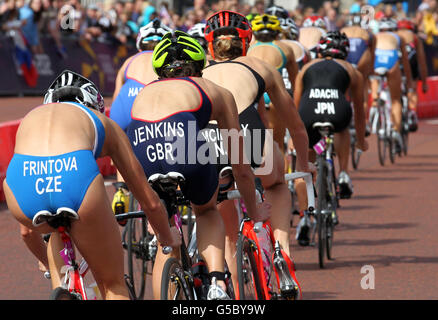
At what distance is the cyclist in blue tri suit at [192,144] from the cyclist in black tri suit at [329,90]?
441 cm

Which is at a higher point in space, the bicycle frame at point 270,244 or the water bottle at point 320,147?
the water bottle at point 320,147

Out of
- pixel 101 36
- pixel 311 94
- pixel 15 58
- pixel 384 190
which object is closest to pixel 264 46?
pixel 311 94

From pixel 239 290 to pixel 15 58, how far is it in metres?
17.2

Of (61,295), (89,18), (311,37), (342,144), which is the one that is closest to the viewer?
(61,295)

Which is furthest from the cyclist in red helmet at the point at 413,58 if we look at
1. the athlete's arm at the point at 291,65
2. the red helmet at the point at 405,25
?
the athlete's arm at the point at 291,65

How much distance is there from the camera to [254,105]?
746 centimetres

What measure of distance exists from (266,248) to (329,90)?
12.8 feet

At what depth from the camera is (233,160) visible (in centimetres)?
596

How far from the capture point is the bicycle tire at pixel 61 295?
16.0 ft

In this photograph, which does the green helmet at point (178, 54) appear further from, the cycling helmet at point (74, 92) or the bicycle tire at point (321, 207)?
the bicycle tire at point (321, 207)

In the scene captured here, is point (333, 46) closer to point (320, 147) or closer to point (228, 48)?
point (320, 147)

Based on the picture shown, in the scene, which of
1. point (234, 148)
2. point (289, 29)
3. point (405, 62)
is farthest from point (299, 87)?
point (405, 62)

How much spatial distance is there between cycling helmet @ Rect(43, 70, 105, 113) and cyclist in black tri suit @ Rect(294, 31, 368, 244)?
16.9 feet
